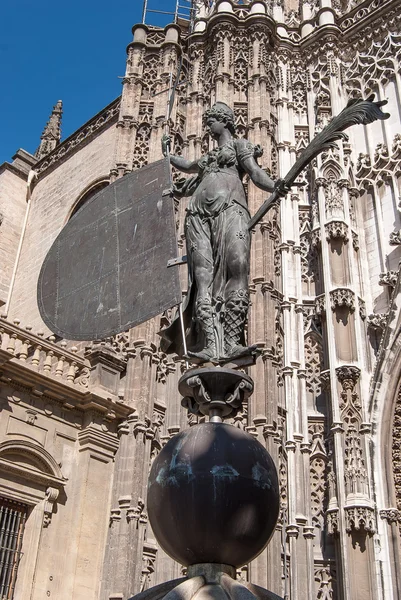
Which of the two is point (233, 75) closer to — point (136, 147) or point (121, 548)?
point (136, 147)

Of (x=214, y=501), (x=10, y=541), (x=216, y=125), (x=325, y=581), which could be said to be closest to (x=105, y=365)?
(x=10, y=541)

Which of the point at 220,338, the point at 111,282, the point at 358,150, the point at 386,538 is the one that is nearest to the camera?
the point at 220,338

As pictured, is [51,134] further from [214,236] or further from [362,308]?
[214,236]

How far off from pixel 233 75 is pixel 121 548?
9.47m

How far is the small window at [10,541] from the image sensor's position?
9.22 metres

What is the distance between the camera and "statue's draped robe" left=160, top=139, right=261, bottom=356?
506 centimetres

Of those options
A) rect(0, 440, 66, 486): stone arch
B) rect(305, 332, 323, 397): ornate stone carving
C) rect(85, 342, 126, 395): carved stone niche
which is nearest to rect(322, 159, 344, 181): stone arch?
rect(305, 332, 323, 397): ornate stone carving

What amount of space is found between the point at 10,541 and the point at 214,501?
6.45 metres

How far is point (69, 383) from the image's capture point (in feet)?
35.4

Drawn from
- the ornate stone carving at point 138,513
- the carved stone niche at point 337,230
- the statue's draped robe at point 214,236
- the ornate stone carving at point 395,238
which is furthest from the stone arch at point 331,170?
the statue's draped robe at point 214,236

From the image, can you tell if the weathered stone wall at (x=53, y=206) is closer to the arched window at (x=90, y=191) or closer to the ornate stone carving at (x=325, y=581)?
the arched window at (x=90, y=191)

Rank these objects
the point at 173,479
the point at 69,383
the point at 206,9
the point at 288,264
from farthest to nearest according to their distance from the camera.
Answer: the point at 206,9
the point at 288,264
the point at 69,383
the point at 173,479

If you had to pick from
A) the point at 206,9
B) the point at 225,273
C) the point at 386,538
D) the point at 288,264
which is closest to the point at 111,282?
the point at 225,273

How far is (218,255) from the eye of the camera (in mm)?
5105
